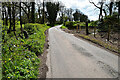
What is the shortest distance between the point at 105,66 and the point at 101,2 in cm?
2991

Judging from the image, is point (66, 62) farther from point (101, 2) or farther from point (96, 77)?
point (101, 2)

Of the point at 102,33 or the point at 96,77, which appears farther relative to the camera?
the point at 102,33

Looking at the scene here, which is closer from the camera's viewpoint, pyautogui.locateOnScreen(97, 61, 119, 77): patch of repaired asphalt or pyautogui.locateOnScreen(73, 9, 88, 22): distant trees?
pyautogui.locateOnScreen(97, 61, 119, 77): patch of repaired asphalt

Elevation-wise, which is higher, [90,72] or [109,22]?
[109,22]

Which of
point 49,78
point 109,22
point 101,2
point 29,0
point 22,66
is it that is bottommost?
point 49,78

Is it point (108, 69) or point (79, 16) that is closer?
point (108, 69)

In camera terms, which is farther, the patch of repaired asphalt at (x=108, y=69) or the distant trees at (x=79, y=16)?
the distant trees at (x=79, y=16)

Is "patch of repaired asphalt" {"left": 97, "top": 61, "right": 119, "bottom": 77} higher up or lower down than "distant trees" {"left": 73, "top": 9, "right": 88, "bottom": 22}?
lower down

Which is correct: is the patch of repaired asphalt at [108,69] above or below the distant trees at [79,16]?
below

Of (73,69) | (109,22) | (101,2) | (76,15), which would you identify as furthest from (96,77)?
(76,15)

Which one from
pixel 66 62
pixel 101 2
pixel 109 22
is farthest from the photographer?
pixel 101 2

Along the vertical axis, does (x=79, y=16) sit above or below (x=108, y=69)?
above

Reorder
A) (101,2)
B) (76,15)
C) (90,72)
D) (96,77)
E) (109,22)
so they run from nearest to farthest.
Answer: (96,77), (90,72), (109,22), (101,2), (76,15)

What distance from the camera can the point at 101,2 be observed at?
105 feet
